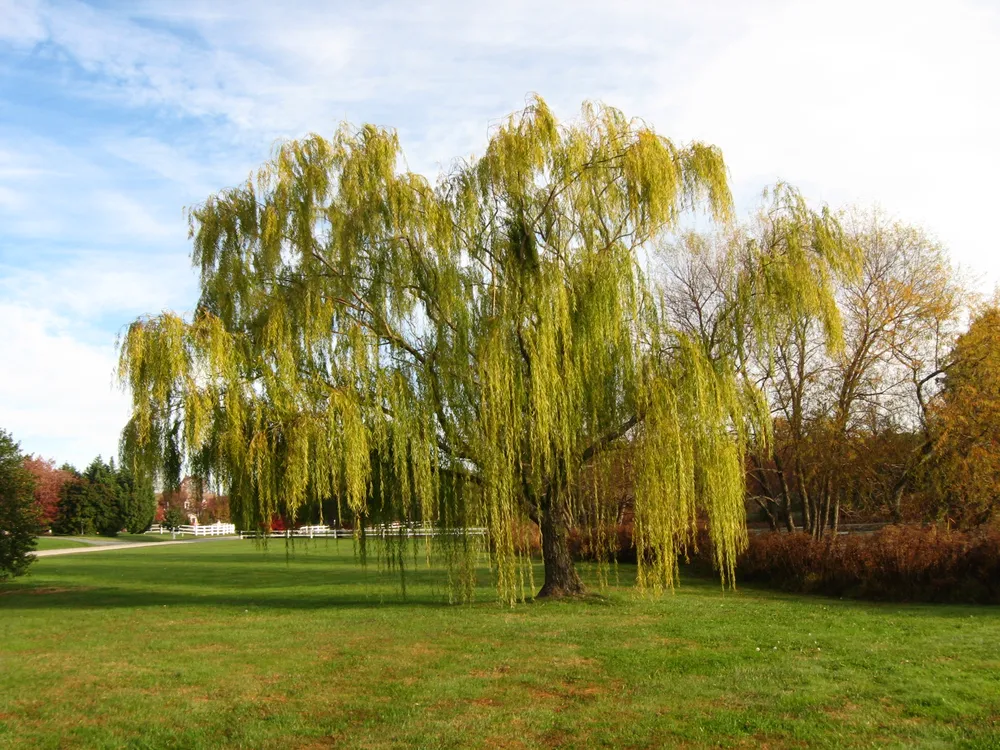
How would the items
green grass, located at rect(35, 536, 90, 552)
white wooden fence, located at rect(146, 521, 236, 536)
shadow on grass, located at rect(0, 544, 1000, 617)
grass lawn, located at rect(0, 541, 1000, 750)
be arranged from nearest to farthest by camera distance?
grass lawn, located at rect(0, 541, 1000, 750) < shadow on grass, located at rect(0, 544, 1000, 617) < green grass, located at rect(35, 536, 90, 552) < white wooden fence, located at rect(146, 521, 236, 536)

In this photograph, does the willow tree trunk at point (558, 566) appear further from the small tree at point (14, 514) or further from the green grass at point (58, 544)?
the green grass at point (58, 544)

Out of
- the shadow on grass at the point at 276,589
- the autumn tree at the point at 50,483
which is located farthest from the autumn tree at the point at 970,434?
the autumn tree at the point at 50,483

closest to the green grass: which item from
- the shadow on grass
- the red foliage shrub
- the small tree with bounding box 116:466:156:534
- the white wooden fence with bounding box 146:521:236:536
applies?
the small tree with bounding box 116:466:156:534

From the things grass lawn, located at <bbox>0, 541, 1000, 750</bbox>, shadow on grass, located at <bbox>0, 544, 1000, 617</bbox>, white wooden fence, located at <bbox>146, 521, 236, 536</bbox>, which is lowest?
white wooden fence, located at <bbox>146, 521, 236, 536</bbox>

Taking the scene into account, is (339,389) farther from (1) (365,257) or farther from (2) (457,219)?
(2) (457,219)

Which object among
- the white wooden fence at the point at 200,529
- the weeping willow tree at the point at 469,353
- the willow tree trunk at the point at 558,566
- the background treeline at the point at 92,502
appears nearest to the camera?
the weeping willow tree at the point at 469,353

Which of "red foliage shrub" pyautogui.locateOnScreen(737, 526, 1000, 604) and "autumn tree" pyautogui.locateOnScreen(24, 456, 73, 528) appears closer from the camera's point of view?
"red foliage shrub" pyautogui.locateOnScreen(737, 526, 1000, 604)

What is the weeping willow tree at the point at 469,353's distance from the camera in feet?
41.7

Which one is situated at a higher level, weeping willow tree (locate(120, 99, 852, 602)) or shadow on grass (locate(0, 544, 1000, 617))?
weeping willow tree (locate(120, 99, 852, 602))

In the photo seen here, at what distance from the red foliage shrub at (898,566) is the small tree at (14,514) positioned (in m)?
19.4

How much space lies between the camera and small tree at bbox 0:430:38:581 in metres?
20.2

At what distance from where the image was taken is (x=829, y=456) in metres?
23.5

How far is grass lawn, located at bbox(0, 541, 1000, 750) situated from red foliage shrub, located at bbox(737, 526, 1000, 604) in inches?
53.8

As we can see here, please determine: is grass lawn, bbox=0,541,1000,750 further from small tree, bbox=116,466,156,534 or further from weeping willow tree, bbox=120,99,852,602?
small tree, bbox=116,466,156,534
